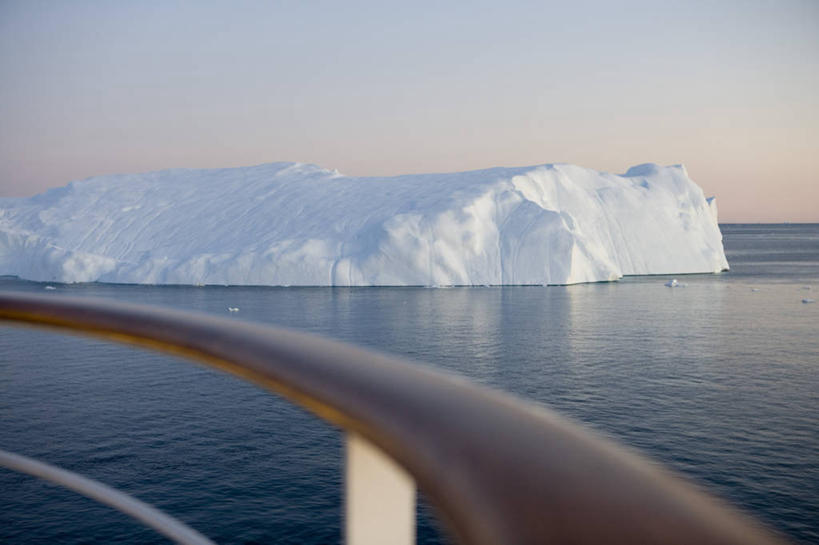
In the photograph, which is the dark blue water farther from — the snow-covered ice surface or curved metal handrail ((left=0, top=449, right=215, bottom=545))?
curved metal handrail ((left=0, top=449, right=215, bottom=545))

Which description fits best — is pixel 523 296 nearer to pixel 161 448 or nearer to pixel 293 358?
pixel 161 448

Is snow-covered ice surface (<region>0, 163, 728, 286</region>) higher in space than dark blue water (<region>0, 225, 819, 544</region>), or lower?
higher

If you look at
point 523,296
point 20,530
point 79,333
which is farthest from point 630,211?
point 79,333

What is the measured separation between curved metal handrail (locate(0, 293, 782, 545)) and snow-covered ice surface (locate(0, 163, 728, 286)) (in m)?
34.9

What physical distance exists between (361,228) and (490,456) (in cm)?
3809

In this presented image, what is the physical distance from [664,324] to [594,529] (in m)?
28.1

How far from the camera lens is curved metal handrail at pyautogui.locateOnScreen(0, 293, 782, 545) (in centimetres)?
27

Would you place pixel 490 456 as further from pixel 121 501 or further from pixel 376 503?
pixel 121 501

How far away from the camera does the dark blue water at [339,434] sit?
35.5ft

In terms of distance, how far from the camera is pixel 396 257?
119 feet

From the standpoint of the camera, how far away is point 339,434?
50.1 ft

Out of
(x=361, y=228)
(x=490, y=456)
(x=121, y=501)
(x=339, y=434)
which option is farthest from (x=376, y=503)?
(x=361, y=228)

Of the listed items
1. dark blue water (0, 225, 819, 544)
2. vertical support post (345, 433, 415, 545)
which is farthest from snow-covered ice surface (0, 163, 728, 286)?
vertical support post (345, 433, 415, 545)

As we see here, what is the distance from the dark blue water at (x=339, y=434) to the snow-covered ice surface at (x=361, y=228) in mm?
6128
